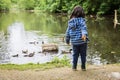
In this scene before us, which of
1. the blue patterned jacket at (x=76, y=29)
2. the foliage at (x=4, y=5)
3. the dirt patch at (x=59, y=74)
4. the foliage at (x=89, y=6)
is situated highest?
the foliage at (x=4, y=5)

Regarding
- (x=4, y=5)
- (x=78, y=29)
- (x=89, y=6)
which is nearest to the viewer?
(x=78, y=29)

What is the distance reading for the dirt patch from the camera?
995cm

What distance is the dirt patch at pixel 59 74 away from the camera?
9.95 meters

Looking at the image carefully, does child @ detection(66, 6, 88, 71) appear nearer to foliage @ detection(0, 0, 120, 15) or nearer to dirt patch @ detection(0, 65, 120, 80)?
dirt patch @ detection(0, 65, 120, 80)

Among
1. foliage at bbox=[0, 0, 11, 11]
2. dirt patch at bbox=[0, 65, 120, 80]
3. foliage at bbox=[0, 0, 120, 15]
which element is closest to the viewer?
dirt patch at bbox=[0, 65, 120, 80]

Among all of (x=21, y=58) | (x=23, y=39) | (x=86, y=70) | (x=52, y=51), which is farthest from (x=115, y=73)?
(x=23, y=39)

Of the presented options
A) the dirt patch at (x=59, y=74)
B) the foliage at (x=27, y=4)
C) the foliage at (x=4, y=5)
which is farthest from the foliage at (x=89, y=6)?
the dirt patch at (x=59, y=74)

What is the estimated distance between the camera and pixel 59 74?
10.4m

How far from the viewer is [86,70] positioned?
422 inches

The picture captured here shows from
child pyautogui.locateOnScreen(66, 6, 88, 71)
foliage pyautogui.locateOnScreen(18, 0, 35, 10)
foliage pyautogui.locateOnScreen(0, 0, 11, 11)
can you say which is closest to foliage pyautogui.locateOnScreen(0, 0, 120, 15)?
foliage pyautogui.locateOnScreen(0, 0, 11, 11)

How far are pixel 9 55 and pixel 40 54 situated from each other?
2.36 meters

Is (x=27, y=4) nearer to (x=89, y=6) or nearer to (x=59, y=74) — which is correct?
(x=89, y=6)

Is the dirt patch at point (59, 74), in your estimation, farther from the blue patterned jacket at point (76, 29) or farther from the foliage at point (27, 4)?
the foliage at point (27, 4)

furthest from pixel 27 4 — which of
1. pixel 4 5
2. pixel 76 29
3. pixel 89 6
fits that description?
pixel 76 29
